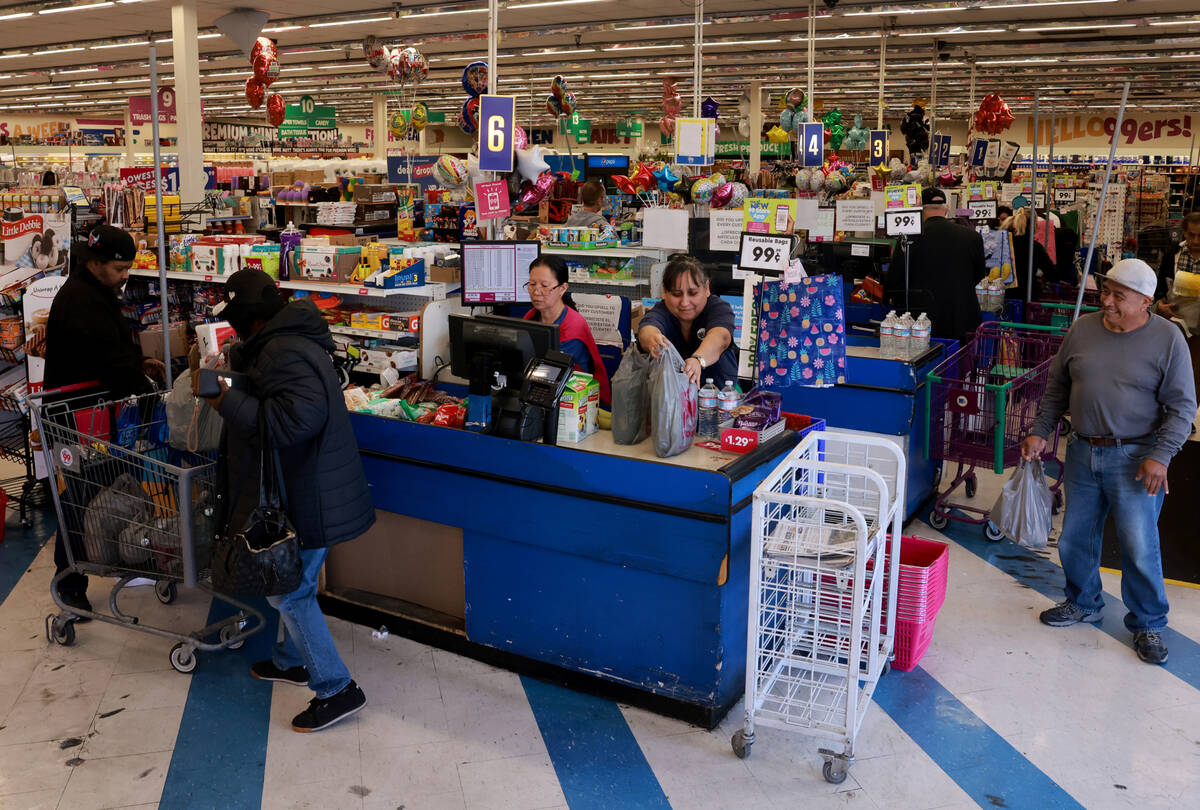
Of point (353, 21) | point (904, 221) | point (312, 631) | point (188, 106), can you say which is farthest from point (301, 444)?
point (353, 21)

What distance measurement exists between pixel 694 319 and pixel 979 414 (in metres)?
2.09

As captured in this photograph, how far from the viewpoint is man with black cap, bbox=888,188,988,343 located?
7.18 meters

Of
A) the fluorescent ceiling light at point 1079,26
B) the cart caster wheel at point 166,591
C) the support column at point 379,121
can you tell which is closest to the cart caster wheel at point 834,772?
the cart caster wheel at point 166,591

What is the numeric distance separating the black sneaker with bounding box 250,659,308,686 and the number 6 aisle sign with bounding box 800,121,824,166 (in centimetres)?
700

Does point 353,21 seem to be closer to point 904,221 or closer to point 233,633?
point 904,221

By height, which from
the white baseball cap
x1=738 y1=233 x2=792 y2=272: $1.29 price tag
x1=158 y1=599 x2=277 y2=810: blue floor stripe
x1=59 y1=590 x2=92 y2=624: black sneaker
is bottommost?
x1=158 y1=599 x2=277 y2=810: blue floor stripe

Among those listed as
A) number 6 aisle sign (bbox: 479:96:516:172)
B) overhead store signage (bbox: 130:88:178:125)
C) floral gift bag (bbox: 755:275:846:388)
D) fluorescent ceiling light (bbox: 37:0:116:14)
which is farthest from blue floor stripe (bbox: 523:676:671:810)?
fluorescent ceiling light (bbox: 37:0:116:14)

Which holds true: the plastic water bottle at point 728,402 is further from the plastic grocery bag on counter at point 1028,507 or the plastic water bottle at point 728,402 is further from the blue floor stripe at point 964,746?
the plastic grocery bag on counter at point 1028,507

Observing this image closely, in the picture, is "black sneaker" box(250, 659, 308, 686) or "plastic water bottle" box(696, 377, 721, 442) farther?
"black sneaker" box(250, 659, 308, 686)

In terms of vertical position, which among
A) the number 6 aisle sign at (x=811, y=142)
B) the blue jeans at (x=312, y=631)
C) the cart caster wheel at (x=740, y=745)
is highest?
the number 6 aisle sign at (x=811, y=142)

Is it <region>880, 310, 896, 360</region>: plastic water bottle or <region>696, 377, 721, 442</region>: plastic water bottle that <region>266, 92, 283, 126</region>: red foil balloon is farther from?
<region>696, 377, 721, 442</region>: plastic water bottle

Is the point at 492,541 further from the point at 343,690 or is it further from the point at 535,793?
the point at 535,793

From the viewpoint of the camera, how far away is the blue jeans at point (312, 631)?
3604 mm

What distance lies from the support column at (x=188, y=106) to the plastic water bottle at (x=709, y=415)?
8065mm
